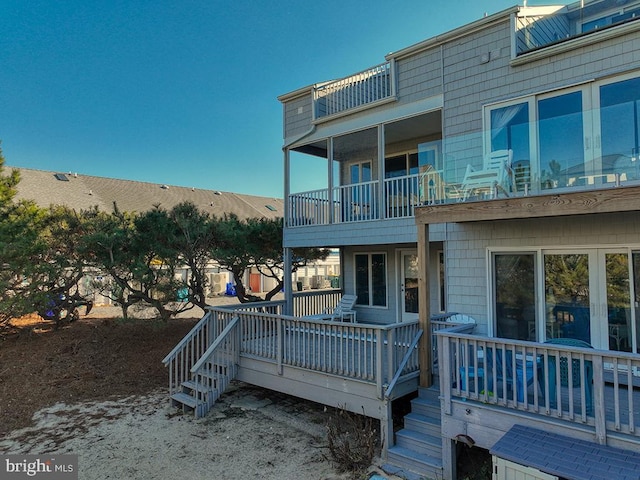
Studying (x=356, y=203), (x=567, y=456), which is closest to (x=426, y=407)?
(x=567, y=456)

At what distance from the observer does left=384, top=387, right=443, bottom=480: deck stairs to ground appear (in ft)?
15.5

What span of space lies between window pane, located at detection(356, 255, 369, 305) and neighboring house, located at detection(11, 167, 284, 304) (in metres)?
9.73

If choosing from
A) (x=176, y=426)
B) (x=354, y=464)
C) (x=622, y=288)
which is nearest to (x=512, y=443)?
(x=354, y=464)

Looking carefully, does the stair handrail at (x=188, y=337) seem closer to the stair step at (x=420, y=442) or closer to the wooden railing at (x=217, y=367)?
the wooden railing at (x=217, y=367)

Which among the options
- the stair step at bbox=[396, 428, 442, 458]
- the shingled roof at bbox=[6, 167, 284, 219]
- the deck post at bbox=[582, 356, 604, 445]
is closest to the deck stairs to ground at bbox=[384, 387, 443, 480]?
the stair step at bbox=[396, 428, 442, 458]

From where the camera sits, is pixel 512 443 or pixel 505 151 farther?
pixel 505 151

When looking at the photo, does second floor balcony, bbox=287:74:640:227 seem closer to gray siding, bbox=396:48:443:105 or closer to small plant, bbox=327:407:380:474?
gray siding, bbox=396:48:443:105

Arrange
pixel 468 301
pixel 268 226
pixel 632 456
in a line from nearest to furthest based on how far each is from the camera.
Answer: pixel 632 456
pixel 468 301
pixel 268 226

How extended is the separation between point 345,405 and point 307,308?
17.4ft

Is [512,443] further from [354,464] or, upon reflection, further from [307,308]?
[307,308]

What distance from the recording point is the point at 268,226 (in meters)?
10.9

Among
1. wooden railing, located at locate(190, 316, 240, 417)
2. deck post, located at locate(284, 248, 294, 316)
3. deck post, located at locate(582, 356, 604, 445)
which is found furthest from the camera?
deck post, located at locate(284, 248, 294, 316)

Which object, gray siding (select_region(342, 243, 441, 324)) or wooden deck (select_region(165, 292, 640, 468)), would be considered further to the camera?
gray siding (select_region(342, 243, 441, 324))
